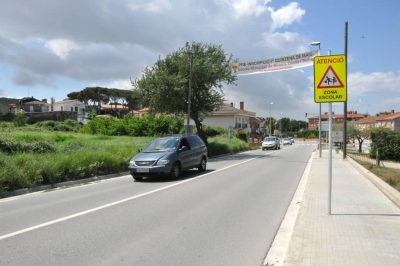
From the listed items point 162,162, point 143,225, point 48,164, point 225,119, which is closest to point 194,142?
point 162,162

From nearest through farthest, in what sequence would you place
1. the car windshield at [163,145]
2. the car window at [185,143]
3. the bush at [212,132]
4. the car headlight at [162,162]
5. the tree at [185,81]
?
the car headlight at [162,162] < the car windshield at [163,145] < the car window at [185,143] < the tree at [185,81] < the bush at [212,132]

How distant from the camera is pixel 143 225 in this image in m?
7.08

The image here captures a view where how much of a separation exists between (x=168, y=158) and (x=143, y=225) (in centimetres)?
703

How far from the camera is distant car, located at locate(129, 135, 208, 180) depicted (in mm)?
13773

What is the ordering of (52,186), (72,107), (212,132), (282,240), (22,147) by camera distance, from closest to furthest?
(282,240) < (52,186) < (22,147) < (212,132) < (72,107)

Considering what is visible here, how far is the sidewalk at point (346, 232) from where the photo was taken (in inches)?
194

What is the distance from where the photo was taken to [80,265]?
4.94 m

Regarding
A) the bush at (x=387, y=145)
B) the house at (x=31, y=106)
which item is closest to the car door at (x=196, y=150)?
the bush at (x=387, y=145)

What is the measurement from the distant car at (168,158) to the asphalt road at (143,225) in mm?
1591

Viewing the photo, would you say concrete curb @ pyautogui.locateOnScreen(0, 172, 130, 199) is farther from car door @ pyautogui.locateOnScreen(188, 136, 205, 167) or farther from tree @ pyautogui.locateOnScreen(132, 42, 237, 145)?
tree @ pyautogui.locateOnScreen(132, 42, 237, 145)

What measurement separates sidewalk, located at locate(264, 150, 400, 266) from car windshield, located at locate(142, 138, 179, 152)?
6465mm

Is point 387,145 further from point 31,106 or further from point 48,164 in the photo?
point 31,106

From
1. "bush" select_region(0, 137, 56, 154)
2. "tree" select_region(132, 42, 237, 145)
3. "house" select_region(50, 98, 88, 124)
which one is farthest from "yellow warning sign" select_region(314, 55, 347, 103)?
"house" select_region(50, 98, 88, 124)

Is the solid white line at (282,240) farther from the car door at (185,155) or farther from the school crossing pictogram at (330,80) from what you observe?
the car door at (185,155)
